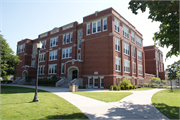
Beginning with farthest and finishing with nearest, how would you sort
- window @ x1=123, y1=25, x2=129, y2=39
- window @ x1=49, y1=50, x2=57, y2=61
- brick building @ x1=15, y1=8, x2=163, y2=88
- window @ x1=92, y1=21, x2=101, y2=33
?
window @ x1=49, y1=50, x2=57, y2=61 → window @ x1=123, y1=25, x2=129, y2=39 → window @ x1=92, y1=21, x2=101, y2=33 → brick building @ x1=15, y1=8, x2=163, y2=88

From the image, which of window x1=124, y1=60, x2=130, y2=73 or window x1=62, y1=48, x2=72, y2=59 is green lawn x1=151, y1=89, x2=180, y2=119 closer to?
window x1=124, y1=60, x2=130, y2=73

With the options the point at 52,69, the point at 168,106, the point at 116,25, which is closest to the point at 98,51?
the point at 116,25

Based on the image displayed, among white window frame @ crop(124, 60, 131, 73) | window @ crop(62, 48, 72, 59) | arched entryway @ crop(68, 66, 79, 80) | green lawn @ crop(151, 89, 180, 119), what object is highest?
window @ crop(62, 48, 72, 59)

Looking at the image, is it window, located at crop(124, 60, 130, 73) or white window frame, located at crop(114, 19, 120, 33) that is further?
window, located at crop(124, 60, 130, 73)

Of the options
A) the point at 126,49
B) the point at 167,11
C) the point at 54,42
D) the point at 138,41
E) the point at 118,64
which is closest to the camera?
the point at 167,11

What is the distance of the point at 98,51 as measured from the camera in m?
25.6

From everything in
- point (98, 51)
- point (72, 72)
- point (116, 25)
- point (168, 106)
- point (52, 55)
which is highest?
point (116, 25)

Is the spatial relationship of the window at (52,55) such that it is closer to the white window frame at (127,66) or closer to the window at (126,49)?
the window at (126,49)

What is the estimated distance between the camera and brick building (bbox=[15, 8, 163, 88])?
80.3ft

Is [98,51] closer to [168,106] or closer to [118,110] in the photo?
[168,106]

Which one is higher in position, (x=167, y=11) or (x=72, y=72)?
(x=167, y=11)

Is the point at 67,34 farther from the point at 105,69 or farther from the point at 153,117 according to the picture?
the point at 153,117

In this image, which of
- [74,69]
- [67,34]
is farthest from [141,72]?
[67,34]

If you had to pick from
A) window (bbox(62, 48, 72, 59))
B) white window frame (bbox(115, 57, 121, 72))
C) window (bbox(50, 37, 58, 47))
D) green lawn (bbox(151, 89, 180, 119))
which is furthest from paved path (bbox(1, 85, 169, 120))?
window (bbox(50, 37, 58, 47))
